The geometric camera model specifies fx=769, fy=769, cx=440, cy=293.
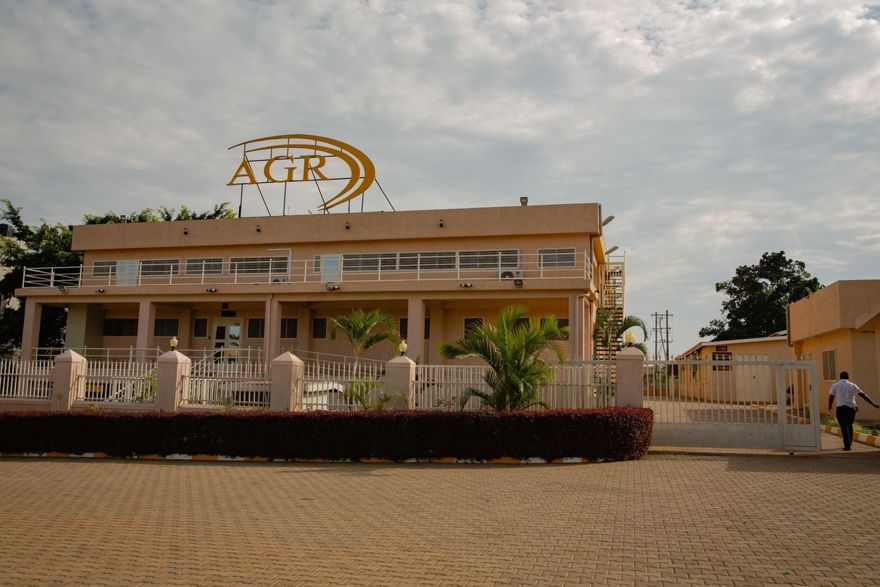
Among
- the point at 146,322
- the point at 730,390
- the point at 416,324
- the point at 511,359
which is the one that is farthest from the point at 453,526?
the point at 146,322

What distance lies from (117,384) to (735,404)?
46.3ft

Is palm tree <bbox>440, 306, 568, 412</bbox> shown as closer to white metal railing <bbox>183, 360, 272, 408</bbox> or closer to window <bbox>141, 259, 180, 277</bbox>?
white metal railing <bbox>183, 360, 272, 408</bbox>

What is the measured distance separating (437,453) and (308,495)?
386 cm

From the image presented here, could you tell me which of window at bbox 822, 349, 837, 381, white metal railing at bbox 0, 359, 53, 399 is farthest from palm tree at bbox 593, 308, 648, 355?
white metal railing at bbox 0, 359, 53, 399

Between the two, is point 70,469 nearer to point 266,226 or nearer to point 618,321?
point 266,226

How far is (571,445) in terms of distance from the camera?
13.2 metres

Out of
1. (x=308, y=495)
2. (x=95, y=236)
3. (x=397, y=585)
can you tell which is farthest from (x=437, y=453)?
(x=95, y=236)

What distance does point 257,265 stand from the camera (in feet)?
97.7

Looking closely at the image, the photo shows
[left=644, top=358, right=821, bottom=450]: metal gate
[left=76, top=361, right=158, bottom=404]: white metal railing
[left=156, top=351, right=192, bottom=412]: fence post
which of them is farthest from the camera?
[left=76, top=361, right=158, bottom=404]: white metal railing

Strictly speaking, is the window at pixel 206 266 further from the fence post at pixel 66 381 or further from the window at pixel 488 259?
the fence post at pixel 66 381

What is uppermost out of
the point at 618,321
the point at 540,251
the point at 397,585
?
the point at 540,251

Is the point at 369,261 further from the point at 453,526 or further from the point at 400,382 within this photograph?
the point at 453,526

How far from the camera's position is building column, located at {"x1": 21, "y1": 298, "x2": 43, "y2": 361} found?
27.8 meters

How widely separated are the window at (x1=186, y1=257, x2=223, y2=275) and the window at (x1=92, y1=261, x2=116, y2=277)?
3549mm
